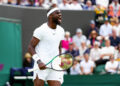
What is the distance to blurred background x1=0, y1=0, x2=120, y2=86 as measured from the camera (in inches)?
497

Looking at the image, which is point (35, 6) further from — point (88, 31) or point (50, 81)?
point (50, 81)

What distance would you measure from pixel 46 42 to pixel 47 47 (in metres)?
0.09

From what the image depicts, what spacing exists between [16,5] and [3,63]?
9.01 ft

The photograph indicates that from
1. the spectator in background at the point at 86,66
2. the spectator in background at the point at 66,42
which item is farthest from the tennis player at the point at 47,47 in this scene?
the spectator in background at the point at 66,42

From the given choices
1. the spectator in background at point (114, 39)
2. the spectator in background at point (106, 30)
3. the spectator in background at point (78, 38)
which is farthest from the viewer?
the spectator in background at point (106, 30)

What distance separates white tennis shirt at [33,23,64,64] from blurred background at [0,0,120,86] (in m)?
4.98

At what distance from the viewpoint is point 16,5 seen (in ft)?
50.4

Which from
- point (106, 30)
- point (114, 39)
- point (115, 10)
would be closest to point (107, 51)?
point (114, 39)

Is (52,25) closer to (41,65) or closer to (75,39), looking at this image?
(41,65)

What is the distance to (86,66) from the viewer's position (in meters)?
13.2

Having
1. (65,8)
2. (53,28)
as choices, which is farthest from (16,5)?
(53,28)

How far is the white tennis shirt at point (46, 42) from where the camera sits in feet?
24.3

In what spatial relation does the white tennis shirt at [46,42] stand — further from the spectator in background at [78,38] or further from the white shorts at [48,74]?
the spectator in background at [78,38]

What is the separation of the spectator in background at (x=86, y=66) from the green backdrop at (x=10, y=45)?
2076mm
